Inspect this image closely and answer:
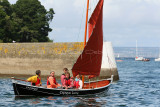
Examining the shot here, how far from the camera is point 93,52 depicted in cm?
2900

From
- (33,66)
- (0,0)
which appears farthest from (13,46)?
(0,0)

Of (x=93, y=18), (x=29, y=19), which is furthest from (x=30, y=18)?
(x=93, y=18)

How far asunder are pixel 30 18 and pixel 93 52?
Result: 64764 mm

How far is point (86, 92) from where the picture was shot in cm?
2791

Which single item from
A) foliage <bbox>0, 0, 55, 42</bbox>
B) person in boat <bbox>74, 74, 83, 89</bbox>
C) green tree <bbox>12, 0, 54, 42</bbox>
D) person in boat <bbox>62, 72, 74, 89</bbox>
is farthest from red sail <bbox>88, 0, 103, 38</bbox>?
green tree <bbox>12, 0, 54, 42</bbox>

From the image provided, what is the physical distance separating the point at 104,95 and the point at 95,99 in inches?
100

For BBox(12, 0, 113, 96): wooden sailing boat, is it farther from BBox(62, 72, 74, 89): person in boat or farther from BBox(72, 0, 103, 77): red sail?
BBox(62, 72, 74, 89): person in boat

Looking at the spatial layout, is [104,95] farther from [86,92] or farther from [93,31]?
[93,31]

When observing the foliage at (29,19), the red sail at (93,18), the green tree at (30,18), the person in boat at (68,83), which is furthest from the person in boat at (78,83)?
the green tree at (30,18)

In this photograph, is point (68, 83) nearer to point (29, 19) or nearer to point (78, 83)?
point (78, 83)

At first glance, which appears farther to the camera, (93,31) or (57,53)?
(57,53)

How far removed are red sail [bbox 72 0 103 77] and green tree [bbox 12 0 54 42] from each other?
5945 centimetres

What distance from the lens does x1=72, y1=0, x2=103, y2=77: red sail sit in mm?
28156

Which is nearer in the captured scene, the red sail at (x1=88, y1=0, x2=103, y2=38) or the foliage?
the red sail at (x1=88, y1=0, x2=103, y2=38)
